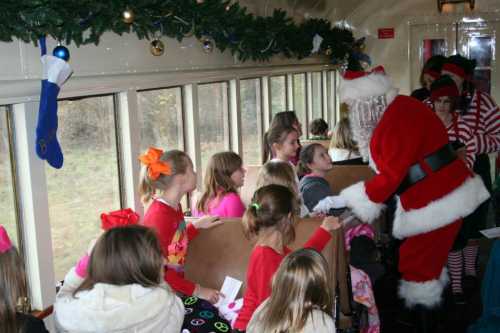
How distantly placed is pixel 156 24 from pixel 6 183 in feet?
4.24

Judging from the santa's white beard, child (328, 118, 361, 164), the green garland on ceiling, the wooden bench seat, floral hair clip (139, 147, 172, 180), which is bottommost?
the wooden bench seat

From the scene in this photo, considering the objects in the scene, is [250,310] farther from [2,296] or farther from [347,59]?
[347,59]

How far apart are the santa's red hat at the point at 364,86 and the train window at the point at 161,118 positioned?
1.19 metres

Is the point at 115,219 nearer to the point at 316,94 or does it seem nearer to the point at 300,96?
the point at 300,96

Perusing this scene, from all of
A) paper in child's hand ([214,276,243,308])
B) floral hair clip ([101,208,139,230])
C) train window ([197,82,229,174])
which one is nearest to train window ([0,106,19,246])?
floral hair clip ([101,208,139,230])

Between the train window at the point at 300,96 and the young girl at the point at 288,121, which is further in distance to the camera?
the train window at the point at 300,96

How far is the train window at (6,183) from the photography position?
2803 millimetres

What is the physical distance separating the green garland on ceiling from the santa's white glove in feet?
4.40

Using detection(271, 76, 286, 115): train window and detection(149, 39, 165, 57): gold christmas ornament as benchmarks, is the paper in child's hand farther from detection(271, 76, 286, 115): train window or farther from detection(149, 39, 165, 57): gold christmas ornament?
detection(271, 76, 286, 115): train window

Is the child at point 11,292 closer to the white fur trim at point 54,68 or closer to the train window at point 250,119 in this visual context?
the white fur trim at point 54,68

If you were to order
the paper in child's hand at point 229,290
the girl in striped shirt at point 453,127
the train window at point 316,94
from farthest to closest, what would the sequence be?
the train window at point 316,94 → the girl in striped shirt at point 453,127 → the paper in child's hand at point 229,290

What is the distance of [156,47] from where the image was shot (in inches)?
145

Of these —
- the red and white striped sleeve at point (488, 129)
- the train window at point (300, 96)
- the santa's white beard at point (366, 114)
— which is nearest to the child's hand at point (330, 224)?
the santa's white beard at point (366, 114)

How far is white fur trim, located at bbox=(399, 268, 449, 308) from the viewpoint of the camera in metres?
4.15
